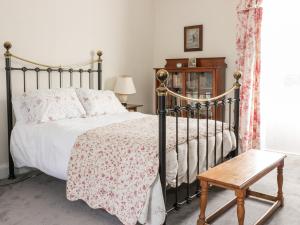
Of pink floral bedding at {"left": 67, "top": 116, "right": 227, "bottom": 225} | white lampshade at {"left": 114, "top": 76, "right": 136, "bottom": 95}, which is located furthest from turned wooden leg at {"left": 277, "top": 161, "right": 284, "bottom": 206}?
white lampshade at {"left": 114, "top": 76, "right": 136, "bottom": 95}

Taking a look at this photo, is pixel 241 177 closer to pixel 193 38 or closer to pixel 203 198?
pixel 203 198

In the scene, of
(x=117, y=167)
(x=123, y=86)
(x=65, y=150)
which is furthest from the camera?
(x=123, y=86)

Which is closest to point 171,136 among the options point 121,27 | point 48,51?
point 48,51

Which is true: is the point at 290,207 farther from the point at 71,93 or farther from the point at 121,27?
the point at 121,27

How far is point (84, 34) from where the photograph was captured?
13.2ft

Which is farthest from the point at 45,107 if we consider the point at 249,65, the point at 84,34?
the point at 249,65

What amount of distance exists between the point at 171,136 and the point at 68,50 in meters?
2.13

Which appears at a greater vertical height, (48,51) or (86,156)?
(48,51)

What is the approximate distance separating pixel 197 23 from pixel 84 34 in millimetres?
1800

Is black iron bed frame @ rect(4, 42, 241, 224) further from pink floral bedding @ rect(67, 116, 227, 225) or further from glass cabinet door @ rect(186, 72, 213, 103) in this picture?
glass cabinet door @ rect(186, 72, 213, 103)

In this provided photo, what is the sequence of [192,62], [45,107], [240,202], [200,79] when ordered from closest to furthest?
1. [240,202]
2. [45,107]
3. [200,79]
4. [192,62]

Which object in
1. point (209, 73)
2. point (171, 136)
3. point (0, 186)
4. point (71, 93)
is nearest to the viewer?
point (171, 136)

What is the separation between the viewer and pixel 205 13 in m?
4.70

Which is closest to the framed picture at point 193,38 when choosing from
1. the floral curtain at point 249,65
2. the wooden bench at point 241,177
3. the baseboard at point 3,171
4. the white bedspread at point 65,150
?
the floral curtain at point 249,65
